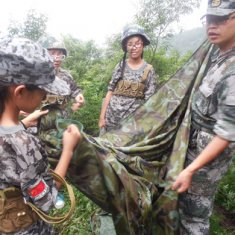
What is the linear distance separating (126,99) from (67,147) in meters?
2.77

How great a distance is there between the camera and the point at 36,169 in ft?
5.92

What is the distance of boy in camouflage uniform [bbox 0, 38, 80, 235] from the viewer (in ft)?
5.54

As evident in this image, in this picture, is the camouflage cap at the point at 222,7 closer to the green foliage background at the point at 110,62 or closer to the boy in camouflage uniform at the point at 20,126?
the boy in camouflage uniform at the point at 20,126

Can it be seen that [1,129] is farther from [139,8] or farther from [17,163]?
[139,8]

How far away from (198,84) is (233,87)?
2.17ft

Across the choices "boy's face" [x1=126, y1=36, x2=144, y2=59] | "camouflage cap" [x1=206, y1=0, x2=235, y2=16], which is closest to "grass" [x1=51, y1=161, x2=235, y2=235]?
"boy's face" [x1=126, y1=36, x2=144, y2=59]

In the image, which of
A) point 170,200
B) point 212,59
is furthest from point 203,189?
point 212,59

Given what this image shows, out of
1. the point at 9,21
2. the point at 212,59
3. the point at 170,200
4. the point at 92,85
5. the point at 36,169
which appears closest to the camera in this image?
the point at 36,169

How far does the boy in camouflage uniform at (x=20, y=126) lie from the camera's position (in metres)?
1.69

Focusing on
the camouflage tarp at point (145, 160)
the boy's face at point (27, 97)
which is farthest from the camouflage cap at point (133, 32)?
the boy's face at point (27, 97)

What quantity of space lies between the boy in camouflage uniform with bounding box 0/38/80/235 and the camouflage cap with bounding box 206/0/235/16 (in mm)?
1134

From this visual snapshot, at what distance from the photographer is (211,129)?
252 cm

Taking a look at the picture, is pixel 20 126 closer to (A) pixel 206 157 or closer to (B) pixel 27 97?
(B) pixel 27 97

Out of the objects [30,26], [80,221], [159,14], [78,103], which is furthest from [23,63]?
[30,26]
